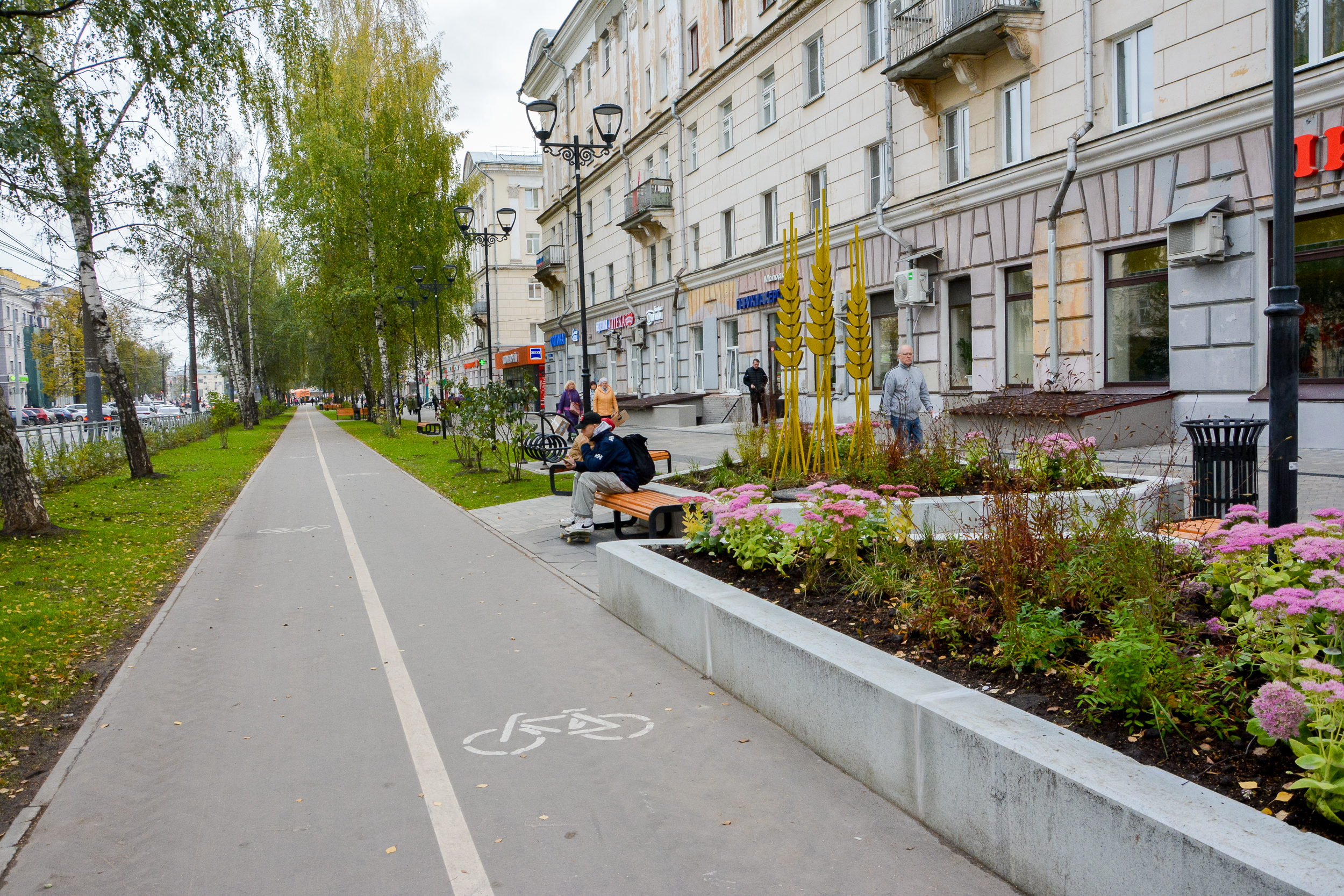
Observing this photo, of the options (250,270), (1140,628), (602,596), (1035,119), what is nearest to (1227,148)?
(1035,119)

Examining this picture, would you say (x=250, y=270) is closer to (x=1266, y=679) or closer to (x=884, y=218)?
(x=884, y=218)

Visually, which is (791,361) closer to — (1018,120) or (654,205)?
(1018,120)

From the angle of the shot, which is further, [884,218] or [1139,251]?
[884,218]

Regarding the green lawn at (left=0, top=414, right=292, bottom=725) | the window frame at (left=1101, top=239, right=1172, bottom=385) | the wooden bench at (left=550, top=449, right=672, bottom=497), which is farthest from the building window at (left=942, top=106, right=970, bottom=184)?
the green lawn at (left=0, top=414, right=292, bottom=725)

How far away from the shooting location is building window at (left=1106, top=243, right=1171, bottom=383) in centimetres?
1569

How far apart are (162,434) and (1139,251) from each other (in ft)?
89.0

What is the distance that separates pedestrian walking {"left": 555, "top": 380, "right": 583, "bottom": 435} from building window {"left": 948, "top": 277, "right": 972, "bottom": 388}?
7919 millimetres

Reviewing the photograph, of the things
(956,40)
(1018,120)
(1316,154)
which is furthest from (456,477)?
(1316,154)

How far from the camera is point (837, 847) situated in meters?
3.43

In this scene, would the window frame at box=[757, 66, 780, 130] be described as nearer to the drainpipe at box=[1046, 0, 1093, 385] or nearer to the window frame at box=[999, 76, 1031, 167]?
the window frame at box=[999, 76, 1031, 167]

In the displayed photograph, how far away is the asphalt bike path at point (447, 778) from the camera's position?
11.0 feet

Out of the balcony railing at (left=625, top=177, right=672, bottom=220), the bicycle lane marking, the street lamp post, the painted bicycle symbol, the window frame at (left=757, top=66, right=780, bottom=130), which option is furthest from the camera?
the balcony railing at (left=625, top=177, right=672, bottom=220)

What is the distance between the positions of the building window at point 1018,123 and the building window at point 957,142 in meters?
1.03

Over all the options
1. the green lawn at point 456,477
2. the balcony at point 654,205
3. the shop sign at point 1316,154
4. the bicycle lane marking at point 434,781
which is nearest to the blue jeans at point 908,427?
the green lawn at point 456,477
